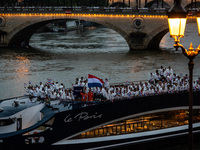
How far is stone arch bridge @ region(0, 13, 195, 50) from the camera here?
44.7 m

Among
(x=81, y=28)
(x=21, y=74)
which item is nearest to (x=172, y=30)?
(x=21, y=74)

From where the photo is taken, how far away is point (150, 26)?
44.8 meters

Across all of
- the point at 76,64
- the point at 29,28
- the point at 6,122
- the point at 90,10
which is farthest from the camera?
the point at 29,28

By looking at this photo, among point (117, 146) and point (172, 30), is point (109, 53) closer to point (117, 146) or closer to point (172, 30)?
point (117, 146)

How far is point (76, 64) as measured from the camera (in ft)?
117

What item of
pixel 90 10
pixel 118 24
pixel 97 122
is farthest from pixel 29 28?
pixel 97 122

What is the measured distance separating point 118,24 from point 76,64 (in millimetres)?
12183

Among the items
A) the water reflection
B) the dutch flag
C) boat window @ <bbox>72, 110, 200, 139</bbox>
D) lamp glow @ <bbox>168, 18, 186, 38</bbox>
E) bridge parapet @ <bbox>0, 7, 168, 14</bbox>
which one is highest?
bridge parapet @ <bbox>0, 7, 168, 14</bbox>

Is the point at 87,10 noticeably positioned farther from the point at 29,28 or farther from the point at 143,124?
the point at 143,124

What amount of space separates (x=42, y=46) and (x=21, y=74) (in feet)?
64.1

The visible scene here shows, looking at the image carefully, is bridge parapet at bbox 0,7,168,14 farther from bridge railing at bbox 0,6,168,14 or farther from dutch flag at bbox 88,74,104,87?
dutch flag at bbox 88,74,104,87

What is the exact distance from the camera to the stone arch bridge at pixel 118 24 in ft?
147

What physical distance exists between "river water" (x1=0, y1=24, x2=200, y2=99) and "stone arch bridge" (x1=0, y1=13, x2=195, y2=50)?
1798 mm

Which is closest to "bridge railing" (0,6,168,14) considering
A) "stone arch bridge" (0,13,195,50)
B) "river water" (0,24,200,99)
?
"stone arch bridge" (0,13,195,50)
